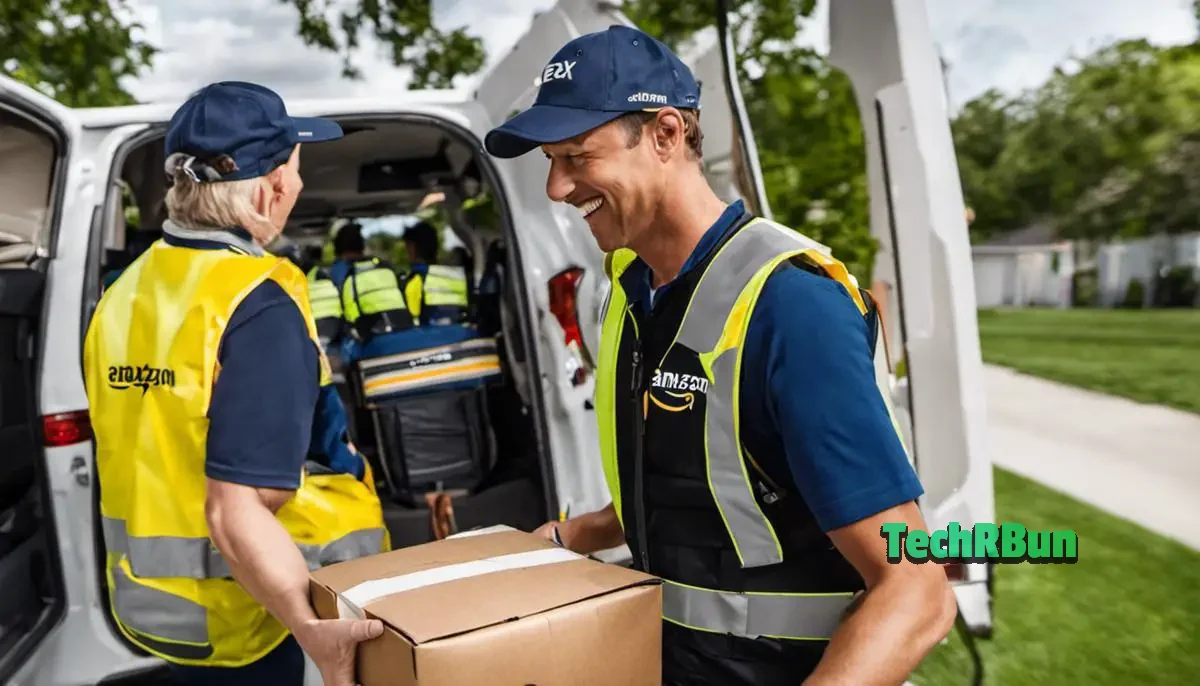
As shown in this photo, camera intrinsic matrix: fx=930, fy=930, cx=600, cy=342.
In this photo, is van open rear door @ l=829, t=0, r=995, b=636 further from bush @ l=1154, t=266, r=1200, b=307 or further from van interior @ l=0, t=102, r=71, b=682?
bush @ l=1154, t=266, r=1200, b=307

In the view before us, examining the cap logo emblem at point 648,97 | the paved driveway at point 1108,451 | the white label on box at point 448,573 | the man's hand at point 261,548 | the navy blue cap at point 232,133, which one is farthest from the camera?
the paved driveway at point 1108,451

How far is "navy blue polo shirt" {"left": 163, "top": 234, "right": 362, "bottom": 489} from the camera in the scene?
1.61 meters

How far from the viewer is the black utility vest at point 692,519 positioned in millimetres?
1293

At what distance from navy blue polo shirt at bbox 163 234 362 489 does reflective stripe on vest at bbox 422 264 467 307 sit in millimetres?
2799

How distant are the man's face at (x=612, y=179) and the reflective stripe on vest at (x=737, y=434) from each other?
0.16 metres

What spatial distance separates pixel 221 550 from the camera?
1646 mm

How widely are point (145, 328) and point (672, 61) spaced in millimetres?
1113

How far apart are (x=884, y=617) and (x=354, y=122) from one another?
8.93 feet

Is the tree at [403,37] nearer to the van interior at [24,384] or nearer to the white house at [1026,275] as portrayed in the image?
the van interior at [24,384]

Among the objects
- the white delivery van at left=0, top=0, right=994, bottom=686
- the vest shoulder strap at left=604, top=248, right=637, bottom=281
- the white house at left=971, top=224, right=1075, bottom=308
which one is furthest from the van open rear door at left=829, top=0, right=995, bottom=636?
the white house at left=971, top=224, right=1075, bottom=308

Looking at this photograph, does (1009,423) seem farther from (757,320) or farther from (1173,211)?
(1173,211)

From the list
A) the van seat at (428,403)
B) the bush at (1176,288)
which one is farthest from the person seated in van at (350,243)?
the bush at (1176,288)

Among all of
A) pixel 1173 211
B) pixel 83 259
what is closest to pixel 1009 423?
pixel 83 259

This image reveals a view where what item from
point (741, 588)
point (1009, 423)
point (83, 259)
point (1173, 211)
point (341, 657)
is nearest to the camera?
point (341, 657)
